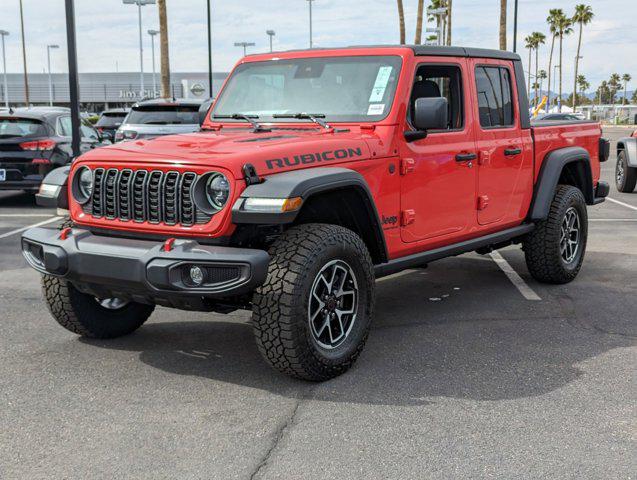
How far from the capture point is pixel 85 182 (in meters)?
4.84

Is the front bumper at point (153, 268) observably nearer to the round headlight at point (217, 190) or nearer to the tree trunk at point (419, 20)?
the round headlight at point (217, 190)

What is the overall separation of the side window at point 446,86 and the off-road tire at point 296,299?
1.53 meters

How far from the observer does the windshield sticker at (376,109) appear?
5203 mm

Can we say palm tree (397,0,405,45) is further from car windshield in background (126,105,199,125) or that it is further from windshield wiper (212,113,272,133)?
windshield wiper (212,113,272,133)

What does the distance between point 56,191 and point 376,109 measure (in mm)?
2073

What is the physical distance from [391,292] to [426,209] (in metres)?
1.65

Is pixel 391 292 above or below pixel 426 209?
below

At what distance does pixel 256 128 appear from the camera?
5336mm

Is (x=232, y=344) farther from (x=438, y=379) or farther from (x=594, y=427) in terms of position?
(x=594, y=427)

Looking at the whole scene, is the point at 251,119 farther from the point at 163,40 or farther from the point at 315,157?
the point at 163,40

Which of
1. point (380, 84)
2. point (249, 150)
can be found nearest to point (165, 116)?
point (380, 84)

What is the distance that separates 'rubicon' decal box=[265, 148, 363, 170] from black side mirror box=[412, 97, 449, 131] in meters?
0.44

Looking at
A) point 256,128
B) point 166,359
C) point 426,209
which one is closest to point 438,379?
point 426,209

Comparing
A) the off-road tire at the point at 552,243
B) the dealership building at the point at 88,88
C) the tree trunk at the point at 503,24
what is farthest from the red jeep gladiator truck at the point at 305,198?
the dealership building at the point at 88,88
